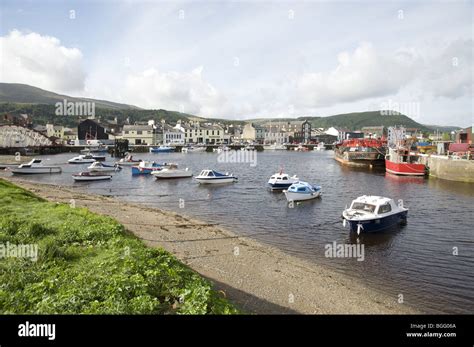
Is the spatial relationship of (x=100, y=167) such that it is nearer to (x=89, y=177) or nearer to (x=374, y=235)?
(x=89, y=177)

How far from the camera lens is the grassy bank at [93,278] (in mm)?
7547

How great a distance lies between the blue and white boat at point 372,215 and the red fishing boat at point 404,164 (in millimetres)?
37029

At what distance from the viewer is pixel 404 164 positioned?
5675 cm

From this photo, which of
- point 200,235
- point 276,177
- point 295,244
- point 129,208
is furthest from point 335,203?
point 129,208

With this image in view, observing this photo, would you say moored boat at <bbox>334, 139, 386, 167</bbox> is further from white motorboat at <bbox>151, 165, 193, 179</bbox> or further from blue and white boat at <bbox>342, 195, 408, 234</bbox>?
blue and white boat at <bbox>342, 195, 408, 234</bbox>

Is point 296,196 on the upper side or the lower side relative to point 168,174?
lower

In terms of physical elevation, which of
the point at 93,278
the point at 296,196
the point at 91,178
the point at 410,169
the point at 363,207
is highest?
the point at 410,169

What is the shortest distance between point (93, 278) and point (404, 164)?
5806cm

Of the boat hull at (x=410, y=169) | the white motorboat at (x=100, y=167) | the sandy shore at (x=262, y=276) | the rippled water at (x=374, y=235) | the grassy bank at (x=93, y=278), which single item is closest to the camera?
the grassy bank at (x=93, y=278)

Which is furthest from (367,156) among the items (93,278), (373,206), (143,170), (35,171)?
(93,278)

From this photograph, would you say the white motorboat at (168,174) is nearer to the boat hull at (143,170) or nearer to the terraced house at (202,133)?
the boat hull at (143,170)

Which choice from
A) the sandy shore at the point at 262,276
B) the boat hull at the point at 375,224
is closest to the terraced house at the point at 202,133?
the sandy shore at the point at 262,276

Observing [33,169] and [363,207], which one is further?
[33,169]

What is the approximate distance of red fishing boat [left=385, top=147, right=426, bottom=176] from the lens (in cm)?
5603
